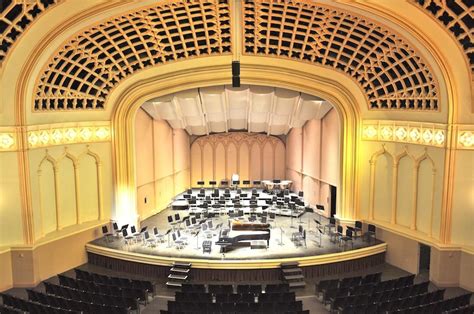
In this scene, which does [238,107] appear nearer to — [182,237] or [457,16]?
[182,237]

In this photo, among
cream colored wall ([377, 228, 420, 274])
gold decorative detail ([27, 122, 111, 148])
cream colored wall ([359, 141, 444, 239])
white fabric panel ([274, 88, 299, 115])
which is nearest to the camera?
cream colored wall ([359, 141, 444, 239])

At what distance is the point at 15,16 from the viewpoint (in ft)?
50.4

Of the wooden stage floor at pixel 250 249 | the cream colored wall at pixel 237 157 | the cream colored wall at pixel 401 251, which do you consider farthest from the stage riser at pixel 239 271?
the cream colored wall at pixel 237 157

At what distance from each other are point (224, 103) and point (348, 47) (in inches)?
347

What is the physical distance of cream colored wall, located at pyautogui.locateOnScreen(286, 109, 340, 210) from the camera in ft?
81.2

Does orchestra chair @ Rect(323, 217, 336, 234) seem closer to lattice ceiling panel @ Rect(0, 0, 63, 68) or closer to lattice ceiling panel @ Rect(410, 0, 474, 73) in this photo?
lattice ceiling panel @ Rect(410, 0, 474, 73)

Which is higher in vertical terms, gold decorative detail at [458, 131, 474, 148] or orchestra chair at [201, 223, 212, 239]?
gold decorative detail at [458, 131, 474, 148]

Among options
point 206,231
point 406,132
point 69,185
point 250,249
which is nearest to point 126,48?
point 69,185

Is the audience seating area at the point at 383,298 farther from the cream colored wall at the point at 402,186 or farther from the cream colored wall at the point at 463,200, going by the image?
the cream colored wall at the point at 402,186

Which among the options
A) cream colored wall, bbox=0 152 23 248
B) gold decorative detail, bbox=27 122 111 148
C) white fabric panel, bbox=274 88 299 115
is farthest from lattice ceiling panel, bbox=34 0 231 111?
white fabric panel, bbox=274 88 299 115

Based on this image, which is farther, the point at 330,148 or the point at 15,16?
the point at 330,148

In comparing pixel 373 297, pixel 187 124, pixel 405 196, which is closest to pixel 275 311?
pixel 373 297

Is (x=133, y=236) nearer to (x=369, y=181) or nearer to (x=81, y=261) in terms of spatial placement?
(x=81, y=261)

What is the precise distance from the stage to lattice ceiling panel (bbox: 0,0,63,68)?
9291 millimetres
